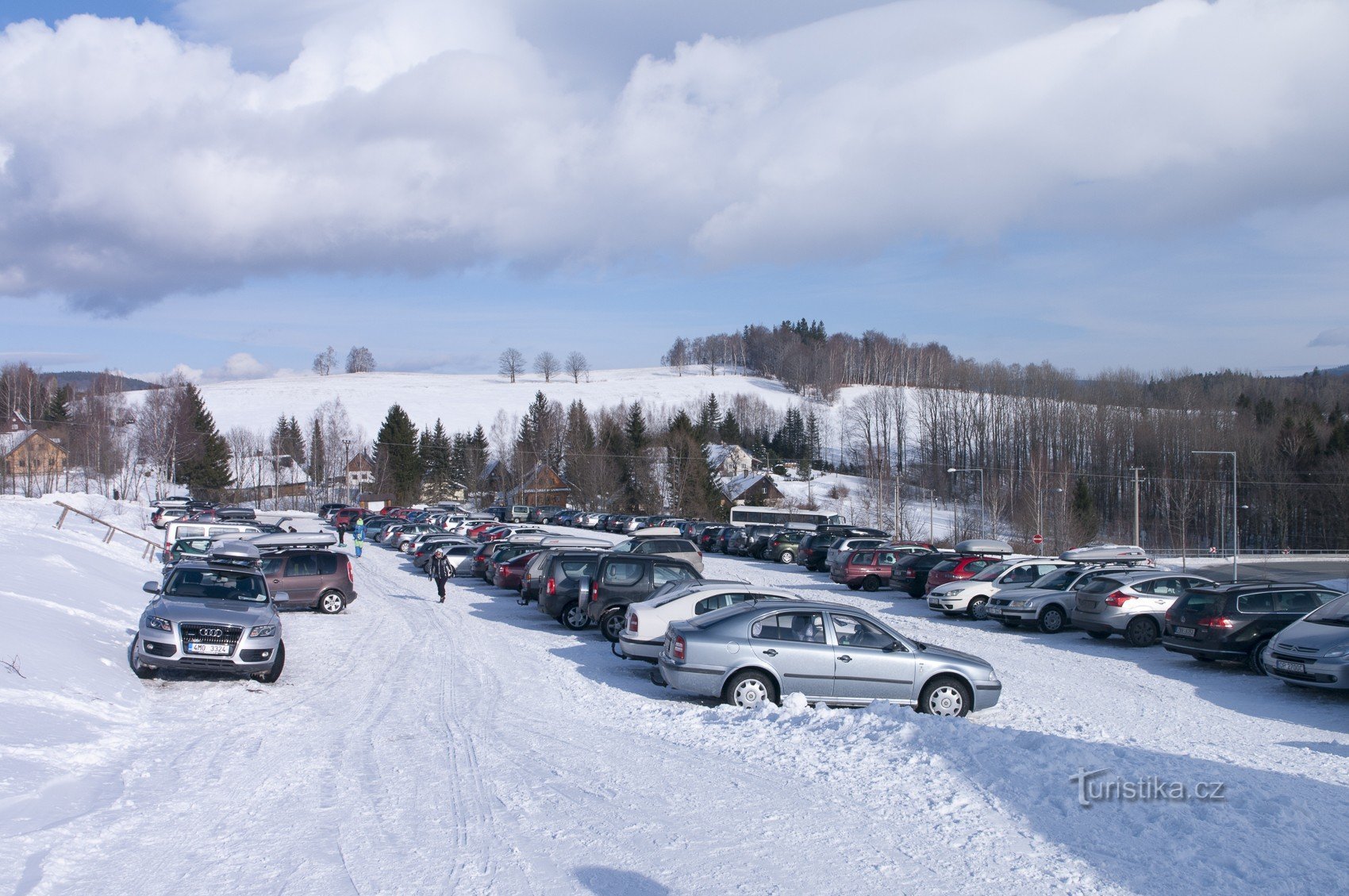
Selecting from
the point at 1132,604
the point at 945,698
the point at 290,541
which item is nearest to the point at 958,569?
the point at 1132,604

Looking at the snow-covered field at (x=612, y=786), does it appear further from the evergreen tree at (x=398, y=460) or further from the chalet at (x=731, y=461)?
the chalet at (x=731, y=461)

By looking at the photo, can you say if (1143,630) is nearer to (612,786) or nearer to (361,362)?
(612,786)

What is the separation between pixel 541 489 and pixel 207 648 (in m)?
90.9

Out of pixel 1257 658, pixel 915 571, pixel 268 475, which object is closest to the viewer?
pixel 1257 658

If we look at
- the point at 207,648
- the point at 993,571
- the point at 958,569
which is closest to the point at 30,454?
the point at 958,569

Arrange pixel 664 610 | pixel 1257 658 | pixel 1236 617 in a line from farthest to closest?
pixel 1236 617, pixel 1257 658, pixel 664 610

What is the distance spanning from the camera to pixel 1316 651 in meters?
13.3

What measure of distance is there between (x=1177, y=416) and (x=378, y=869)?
105182 millimetres

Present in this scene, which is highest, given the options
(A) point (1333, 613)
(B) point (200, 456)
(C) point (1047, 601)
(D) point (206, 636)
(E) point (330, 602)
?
(B) point (200, 456)

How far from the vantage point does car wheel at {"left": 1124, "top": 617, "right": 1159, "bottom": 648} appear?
18.8 m

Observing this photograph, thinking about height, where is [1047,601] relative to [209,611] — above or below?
below

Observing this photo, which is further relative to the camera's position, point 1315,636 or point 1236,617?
point 1236,617

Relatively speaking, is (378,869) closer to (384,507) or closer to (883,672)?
(883,672)

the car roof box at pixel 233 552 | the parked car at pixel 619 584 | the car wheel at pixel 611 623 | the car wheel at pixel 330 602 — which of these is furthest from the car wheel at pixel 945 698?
the car wheel at pixel 330 602
